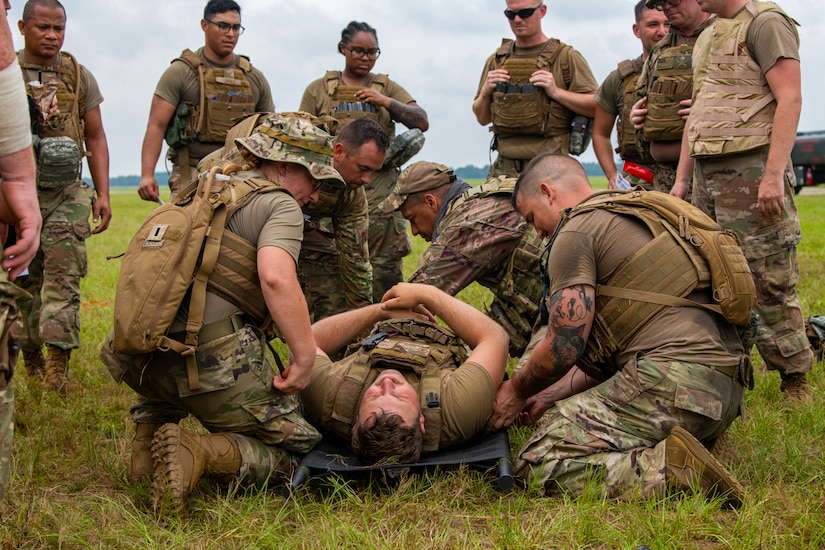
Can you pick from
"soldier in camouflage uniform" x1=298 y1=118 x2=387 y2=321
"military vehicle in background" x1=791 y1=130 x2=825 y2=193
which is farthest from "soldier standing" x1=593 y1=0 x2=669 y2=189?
"military vehicle in background" x1=791 y1=130 x2=825 y2=193

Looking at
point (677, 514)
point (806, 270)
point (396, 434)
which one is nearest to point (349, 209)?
point (396, 434)

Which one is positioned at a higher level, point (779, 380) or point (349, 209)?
point (349, 209)

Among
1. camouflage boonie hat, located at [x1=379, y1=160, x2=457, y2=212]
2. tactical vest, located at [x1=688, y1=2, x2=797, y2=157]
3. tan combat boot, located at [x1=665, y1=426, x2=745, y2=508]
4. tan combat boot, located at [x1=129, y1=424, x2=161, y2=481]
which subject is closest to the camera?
tan combat boot, located at [x1=665, y1=426, x2=745, y2=508]

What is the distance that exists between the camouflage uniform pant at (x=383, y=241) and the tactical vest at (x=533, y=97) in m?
1.18

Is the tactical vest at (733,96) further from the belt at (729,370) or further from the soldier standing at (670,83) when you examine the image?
the belt at (729,370)

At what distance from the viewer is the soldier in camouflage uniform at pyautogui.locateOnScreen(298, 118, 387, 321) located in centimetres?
539

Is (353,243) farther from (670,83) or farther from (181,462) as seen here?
(181,462)

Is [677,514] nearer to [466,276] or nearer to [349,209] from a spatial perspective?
[466,276]

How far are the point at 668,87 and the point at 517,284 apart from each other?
5.92 feet

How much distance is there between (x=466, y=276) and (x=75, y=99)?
2.95 metres

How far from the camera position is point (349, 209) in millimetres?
5734

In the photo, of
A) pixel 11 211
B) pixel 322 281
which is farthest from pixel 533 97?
pixel 11 211

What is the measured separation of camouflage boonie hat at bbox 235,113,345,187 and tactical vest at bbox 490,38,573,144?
127 inches

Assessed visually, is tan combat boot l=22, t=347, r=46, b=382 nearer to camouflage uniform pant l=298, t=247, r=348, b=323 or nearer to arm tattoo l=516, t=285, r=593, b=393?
camouflage uniform pant l=298, t=247, r=348, b=323
